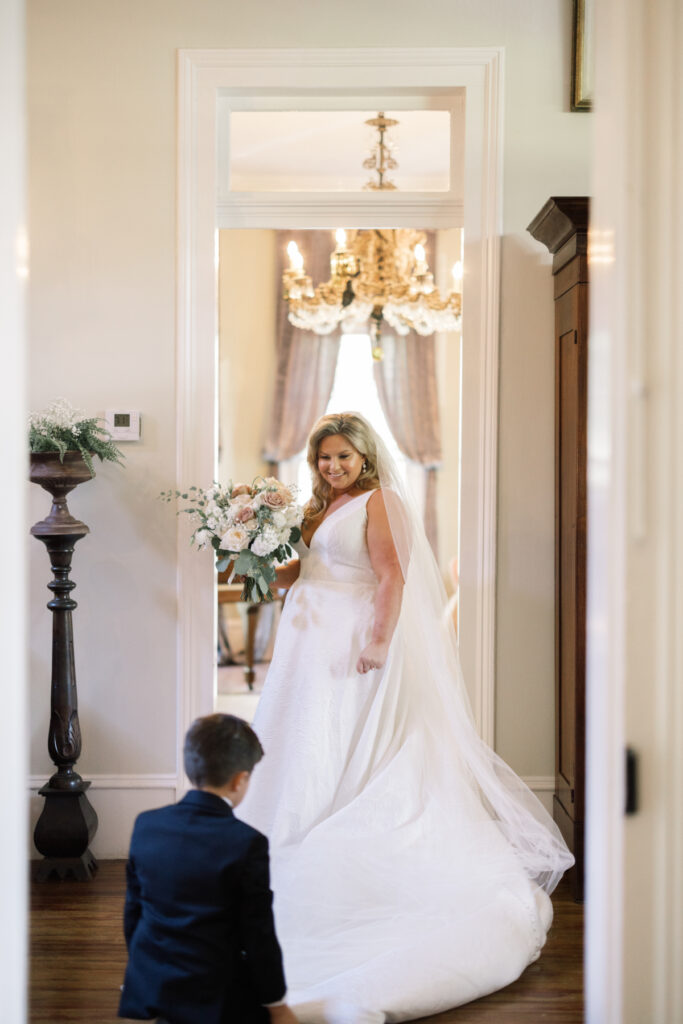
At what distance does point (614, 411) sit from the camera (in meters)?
1.47

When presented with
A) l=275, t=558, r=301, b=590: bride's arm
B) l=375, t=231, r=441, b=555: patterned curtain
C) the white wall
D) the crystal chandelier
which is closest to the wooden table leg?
l=375, t=231, r=441, b=555: patterned curtain

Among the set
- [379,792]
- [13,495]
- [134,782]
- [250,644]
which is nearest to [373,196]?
[379,792]

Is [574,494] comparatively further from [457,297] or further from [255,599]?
[457,297]

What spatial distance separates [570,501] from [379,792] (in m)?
1.25

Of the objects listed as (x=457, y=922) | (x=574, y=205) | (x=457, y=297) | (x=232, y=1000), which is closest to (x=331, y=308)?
(x=457, y=297)

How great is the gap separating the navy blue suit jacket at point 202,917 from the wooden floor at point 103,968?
30.3 inches

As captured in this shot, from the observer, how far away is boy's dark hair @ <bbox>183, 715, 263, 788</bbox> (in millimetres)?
1970

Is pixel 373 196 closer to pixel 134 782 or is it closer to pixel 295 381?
pixel 134 782

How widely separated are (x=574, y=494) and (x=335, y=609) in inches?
37.2

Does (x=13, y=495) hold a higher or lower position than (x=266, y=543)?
higher

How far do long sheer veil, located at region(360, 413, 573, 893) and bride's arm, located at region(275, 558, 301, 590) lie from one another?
20.6 inches

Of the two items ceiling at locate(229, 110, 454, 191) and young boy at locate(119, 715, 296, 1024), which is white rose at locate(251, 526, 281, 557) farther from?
ceiling at locate(229, 110, 454, 191)

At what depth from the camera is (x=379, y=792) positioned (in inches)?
123

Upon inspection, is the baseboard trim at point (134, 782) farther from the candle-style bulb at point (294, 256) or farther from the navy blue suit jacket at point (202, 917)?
the candle-style bulb at point (294, 256)
